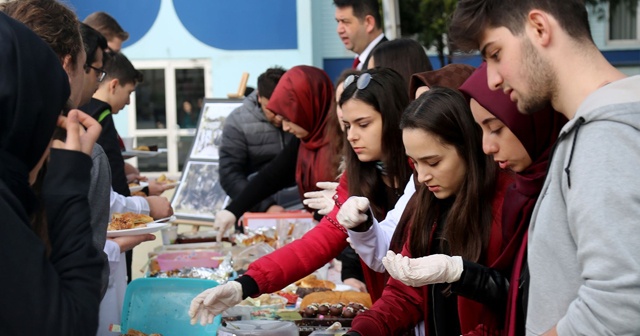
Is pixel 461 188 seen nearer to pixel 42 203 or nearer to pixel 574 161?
pixel 574 161

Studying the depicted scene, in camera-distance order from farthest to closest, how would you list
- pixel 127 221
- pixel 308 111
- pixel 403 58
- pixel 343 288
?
pixel 308 111, pixel 343 288, pixel 403 58, pixel 127 221

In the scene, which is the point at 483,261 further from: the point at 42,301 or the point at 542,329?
the point at 42,301

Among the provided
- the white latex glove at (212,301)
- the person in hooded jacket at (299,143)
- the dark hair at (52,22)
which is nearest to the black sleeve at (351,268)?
the person in hooded jacket at (299,143)

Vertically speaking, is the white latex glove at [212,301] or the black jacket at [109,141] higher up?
the black jacket at [109,141]

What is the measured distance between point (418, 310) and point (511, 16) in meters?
1.15

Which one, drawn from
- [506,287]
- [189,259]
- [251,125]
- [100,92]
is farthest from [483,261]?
[251,125]

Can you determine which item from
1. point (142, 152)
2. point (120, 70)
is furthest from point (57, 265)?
point (142, 152)

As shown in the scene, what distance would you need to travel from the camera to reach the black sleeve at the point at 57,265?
1.44m

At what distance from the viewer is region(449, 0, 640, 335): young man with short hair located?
1.49 meters

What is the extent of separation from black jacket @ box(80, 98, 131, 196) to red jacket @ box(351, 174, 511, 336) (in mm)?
1809

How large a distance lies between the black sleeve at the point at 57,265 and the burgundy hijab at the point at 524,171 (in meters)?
A: 0.97

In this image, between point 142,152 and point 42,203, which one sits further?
point 142,152

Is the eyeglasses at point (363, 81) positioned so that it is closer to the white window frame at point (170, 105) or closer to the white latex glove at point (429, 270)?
the white latex glove at point (429, 270)

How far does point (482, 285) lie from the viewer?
2170 mm
